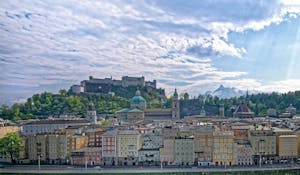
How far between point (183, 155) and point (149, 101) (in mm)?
13914

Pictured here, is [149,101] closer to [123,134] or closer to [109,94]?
[109,94]

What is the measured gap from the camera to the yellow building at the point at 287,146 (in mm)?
11672

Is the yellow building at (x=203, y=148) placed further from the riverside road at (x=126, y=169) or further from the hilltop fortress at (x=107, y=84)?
the hilltop fortress at (x=107, y=84)

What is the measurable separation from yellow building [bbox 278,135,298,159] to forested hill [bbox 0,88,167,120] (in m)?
8.00

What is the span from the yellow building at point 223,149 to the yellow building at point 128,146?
1821 mm

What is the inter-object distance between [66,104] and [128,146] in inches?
356

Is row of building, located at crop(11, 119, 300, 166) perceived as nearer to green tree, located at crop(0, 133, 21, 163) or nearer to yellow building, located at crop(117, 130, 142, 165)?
yellow building, located at crop(117, 130, 142, 165)

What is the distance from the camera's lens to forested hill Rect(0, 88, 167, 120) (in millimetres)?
17697

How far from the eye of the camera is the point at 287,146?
461 inches

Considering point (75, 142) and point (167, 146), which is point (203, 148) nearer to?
point (167, 146)

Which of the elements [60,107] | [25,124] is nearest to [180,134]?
[25,124]

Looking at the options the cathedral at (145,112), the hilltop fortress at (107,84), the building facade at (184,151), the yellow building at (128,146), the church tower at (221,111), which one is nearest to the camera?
the building facade at (184,151)

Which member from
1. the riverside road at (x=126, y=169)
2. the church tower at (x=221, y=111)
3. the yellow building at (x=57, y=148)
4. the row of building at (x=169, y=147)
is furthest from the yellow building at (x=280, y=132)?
the church tower at (x=221, y=111)

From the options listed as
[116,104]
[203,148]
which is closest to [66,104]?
[116,104]
